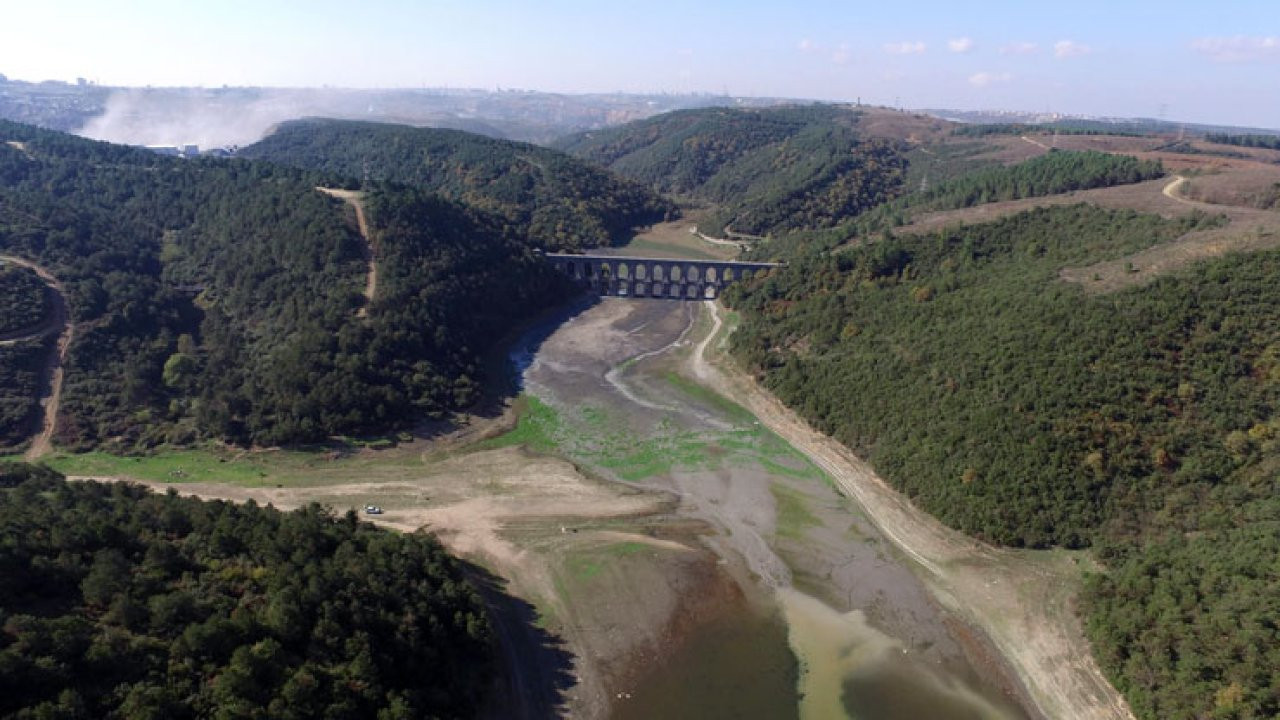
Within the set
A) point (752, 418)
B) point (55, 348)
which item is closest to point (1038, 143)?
point (752, 418)

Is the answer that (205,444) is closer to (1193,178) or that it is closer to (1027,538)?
(1027,538)

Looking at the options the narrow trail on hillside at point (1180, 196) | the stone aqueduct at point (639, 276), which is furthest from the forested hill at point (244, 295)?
the narrow trail on hillside at point (1180, 196)

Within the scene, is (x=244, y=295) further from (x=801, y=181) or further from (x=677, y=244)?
(x=801, y=181)

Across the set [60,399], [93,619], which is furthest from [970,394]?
[60,399]

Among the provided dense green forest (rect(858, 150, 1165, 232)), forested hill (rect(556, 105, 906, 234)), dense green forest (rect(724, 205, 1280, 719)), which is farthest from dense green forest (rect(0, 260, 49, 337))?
forested hill (rect(556, 105, 906, 234))

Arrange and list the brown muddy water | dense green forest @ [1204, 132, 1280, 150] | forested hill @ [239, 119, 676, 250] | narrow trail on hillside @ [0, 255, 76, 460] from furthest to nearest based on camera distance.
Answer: dense green forest @ [1204, 132, 1280, 150], forested hill @ [239, 119, 676, 250], narrow trail on hillside @ [0, 255, 76, 460], the brown muddy water

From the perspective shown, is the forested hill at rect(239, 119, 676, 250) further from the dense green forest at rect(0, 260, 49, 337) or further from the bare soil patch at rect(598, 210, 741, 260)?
the dense green forest at rect(0, 260, 49, 337)

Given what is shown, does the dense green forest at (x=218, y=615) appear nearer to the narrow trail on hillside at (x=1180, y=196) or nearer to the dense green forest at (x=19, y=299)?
the dense green forest at (x=19, y=299)
